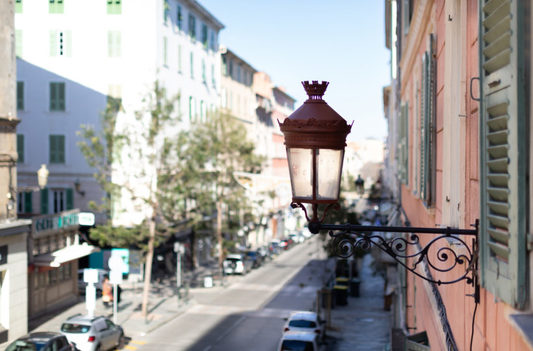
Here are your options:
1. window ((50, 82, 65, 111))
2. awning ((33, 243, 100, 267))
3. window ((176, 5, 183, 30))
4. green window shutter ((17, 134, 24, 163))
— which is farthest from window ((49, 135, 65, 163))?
window ((176, 5, 183, 30))

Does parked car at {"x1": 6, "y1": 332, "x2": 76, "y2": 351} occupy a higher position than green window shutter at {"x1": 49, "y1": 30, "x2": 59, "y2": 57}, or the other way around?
green window shutter at {"x1": 49, "y1": 30, "x2": 59, "y2": 57}

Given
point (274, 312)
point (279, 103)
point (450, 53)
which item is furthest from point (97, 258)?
point (279, 103)

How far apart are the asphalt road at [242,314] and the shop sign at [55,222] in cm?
629

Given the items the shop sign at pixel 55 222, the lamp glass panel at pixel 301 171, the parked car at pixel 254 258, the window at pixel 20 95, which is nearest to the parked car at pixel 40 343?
the shop sign at pixel 55 222

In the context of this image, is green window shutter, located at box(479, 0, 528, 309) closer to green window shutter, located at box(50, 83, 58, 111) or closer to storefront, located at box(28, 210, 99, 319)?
storefront, located at box(28, 210, 99, 319)

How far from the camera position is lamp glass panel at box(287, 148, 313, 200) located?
5.32 m

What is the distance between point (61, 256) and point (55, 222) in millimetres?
1677

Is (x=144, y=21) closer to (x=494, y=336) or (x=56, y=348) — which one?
(x=56, y=348)

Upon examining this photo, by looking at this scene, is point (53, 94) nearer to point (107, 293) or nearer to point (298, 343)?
point (107, 293)

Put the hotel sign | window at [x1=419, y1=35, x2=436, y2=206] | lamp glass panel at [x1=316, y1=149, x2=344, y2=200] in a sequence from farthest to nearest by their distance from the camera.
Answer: the hotel sign → window at [x1=419, y1=35, x2=436, y2=206] → lamp glass panel at [x1=316, y1=149, x2=344, y2=200]

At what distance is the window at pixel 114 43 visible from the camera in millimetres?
42969

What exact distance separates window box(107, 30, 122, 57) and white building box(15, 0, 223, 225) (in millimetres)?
59

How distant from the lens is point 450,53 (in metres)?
6.32

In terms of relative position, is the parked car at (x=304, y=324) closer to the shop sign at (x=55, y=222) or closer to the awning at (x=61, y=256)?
the awning at (x=61, y=256)
